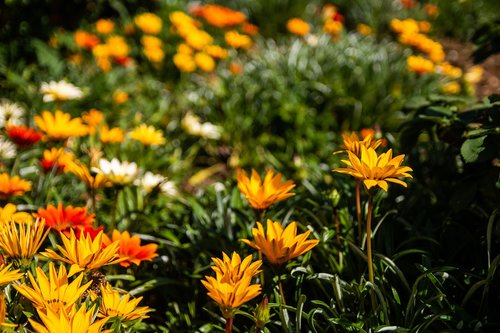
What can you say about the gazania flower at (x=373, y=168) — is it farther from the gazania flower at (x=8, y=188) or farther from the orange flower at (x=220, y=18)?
the orange flower at (x=220, y=18)

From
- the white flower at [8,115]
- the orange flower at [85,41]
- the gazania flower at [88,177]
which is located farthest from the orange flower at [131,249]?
the orange flower at [85,41]

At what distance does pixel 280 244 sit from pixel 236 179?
1.02 m

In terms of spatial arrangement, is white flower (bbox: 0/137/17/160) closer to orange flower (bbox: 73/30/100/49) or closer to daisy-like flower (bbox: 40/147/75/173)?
daisy-like flower (bbox: 40/147/75/173)

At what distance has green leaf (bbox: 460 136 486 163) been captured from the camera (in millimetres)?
1540

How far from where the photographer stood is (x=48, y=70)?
3.34 m

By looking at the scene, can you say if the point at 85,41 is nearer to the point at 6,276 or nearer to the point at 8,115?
the point at 8,115

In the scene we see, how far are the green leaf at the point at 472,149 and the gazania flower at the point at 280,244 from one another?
0.58m

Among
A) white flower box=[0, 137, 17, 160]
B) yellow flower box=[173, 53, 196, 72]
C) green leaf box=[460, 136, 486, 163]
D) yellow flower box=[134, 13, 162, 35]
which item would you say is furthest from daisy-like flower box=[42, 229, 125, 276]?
yellow flower box=[134, 13, 162, 35]

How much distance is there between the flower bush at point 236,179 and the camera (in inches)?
51.8

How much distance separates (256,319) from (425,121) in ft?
3.40

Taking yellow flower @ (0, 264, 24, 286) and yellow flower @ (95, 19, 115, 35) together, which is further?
yellow flower @ (95, 19, 115, 35)

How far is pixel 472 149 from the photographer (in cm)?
157

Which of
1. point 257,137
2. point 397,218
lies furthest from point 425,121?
point 257,137

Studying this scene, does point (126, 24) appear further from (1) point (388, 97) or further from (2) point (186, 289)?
(2) point (186, 289)
